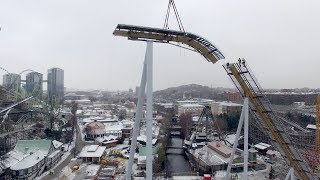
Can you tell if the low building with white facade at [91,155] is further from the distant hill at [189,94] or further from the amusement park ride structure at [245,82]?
the distant hill at [189,94]

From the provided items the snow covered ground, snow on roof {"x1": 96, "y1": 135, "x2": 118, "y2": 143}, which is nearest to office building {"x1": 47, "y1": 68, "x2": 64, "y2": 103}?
snow on roof {"x1": 96, "y1": 135, "x2": 118, "y2": 143}

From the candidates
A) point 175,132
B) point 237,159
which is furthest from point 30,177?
point 175,132

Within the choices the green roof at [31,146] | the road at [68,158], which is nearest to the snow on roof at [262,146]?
the road at [68,158]

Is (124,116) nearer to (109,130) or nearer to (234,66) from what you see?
(109,130)

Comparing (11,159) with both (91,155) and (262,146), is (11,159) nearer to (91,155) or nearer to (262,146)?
(91,155)

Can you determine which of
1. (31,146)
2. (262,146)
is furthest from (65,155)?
(262,146)

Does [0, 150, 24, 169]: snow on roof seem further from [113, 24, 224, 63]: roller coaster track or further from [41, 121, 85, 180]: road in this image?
[113, 24, 224, 63]: roller coaster track
